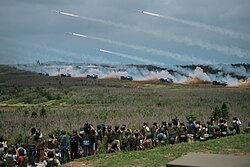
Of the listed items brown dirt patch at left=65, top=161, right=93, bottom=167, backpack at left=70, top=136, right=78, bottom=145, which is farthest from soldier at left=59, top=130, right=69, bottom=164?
brown dirt patch at left=65, top=161, right=93, bottom=167

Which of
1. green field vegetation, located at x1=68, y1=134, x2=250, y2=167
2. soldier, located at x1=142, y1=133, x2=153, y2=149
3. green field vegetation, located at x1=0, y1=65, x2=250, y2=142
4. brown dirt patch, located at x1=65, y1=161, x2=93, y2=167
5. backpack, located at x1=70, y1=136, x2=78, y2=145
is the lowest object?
brown dirt patch, located at x1=65, y1=161, x2=93, y2=167

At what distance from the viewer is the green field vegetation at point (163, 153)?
15.1m

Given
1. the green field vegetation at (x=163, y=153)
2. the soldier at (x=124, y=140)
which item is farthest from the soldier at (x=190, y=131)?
the soldier at (x=124, y=140)

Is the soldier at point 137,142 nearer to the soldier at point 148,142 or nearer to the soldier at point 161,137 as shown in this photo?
the soldier at point 148,142

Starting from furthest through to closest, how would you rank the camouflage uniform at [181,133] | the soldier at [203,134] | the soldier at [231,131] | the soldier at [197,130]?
the soldier at [231,131], the soldier at [203,134], the soldier at [197,130], the camouflage uniform at [181,133]

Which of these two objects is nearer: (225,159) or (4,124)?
(225,159)

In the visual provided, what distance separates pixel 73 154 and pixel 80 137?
2.63 ft

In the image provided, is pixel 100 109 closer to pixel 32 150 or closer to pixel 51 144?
pixel 51 144

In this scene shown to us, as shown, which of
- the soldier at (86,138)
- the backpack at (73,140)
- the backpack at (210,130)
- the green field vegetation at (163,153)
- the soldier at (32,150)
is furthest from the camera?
the backpack at (210,130)

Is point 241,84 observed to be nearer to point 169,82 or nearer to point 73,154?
point 169,82

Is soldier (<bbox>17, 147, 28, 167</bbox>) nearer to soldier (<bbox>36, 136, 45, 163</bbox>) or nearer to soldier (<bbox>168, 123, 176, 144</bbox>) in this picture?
soldier (<bbox>36, 136, 45, 163</bbox>)

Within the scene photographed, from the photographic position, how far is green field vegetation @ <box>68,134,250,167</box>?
15.1 meters

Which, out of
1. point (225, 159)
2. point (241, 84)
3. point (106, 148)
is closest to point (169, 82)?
point (241, 84)

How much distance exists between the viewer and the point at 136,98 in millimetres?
51125
